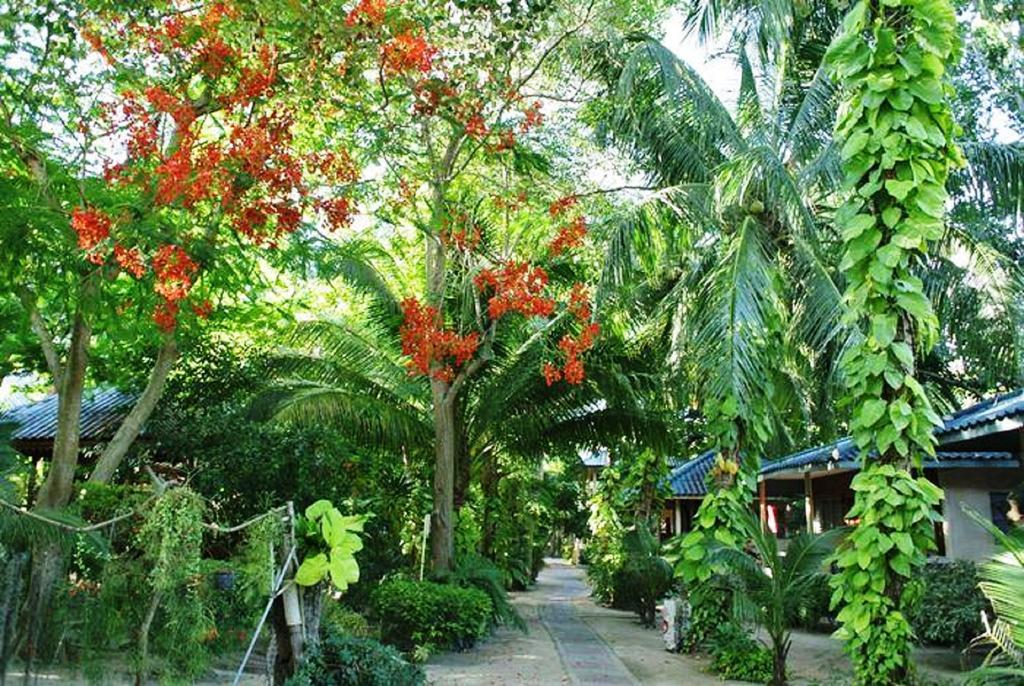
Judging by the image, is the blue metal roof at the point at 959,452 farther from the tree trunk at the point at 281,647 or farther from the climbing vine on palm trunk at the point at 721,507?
the tree trunk at the point at 281,647

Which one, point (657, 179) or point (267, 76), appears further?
point (657, 179)

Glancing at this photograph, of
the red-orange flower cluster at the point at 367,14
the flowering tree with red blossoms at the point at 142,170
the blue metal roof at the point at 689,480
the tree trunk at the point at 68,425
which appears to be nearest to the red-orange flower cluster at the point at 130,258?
the flowering tree with red blossoms at the point at 142,170

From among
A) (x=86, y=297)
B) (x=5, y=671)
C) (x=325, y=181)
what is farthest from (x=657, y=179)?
(x=5, y=671)

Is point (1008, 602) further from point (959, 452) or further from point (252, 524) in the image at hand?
point (959, 452)

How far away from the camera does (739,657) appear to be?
10141mm

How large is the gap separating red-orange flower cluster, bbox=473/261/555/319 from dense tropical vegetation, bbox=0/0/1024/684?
0.15ft

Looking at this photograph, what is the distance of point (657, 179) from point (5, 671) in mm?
9385

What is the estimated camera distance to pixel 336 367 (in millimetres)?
14250

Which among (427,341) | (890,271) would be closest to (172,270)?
(427,341)

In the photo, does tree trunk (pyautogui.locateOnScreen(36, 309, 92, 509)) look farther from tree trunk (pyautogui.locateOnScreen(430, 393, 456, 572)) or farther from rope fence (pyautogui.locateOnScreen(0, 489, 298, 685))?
tree trunk (pyautogui.locateOnScreen(430, 393, 456, 572))

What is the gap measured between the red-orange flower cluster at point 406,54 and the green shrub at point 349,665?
16.4 ft

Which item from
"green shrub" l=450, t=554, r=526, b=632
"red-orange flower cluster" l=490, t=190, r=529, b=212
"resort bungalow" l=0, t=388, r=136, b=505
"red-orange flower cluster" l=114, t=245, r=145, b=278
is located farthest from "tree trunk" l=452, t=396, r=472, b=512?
"red-orange flower cluster" l=114, t=245, r=145, b=278

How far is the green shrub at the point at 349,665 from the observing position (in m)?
6.52

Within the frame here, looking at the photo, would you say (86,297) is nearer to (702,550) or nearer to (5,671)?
(5,671)
